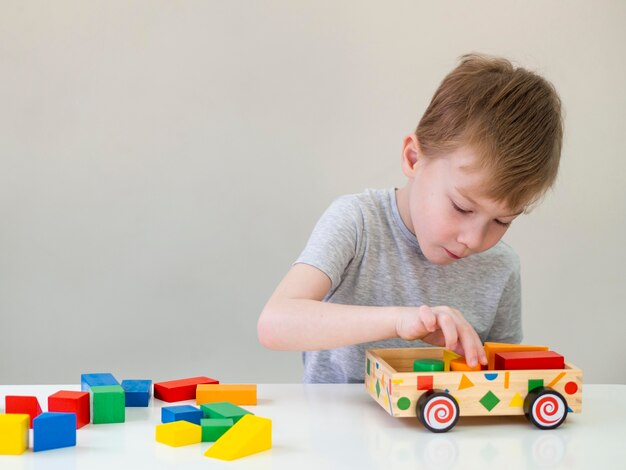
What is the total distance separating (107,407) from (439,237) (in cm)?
51

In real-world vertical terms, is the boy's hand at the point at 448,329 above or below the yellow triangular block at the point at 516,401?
above

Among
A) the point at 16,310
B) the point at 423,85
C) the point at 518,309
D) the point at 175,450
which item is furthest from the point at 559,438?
the point at 16,310

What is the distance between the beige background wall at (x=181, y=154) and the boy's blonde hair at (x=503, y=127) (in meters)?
1.06

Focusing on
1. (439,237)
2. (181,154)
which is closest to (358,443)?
(439,237)

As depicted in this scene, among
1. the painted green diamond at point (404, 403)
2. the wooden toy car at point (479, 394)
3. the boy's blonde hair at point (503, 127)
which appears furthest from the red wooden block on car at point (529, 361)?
the boy's blonde hair at point (503, 127)

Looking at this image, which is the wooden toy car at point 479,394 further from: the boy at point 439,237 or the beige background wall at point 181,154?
the beige background wall at point 181,154

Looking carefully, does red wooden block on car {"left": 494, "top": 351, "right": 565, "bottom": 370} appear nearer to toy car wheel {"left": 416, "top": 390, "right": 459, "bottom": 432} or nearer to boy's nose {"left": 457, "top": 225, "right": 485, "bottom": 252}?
toy car wheel {"left": 416, "top": 390, "right": 459, "bottom": 432}

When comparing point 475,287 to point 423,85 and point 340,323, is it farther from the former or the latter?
point 423,85

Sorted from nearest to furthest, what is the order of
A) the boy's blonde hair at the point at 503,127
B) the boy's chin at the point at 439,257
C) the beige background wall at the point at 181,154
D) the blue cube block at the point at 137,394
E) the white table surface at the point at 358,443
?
the white table surface at the point at 358,443 < the blue cube block at the point at 137,394 < the boy's blonde hair at the point at 503,127 < the boy's chin at the point at 439,257 < the beige background wall at the point at 181,154

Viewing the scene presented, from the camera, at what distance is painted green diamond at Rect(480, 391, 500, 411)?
85 centimetres

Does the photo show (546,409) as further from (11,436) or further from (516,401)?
(11,436)

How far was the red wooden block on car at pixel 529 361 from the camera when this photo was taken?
88 centimetres

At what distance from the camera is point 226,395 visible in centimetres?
93

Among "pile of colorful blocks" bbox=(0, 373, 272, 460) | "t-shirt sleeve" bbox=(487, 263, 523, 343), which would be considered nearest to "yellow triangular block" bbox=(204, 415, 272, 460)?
"pile of colorful blocks" bbox=(0, 373, 272, 460)
